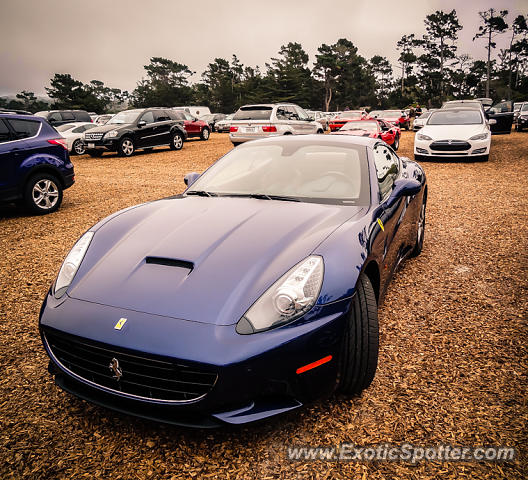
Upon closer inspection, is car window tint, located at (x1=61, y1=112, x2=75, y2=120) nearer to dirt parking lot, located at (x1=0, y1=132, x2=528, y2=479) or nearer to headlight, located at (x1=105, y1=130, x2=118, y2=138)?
headlight, located at (x1=105, y1=130, x2=118, y2=138)

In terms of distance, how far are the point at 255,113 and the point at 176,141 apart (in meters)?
4.95

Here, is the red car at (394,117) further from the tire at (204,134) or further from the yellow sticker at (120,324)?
the yellow sticker at (120,324)

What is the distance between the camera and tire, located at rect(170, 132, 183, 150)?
667 inches

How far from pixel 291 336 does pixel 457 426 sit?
1135mm

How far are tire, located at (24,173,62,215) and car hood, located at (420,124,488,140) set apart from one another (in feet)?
32.7

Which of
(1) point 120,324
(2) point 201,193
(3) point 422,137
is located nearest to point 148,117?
(3) point 422,137

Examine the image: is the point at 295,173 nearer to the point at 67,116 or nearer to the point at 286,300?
the point at 286,300

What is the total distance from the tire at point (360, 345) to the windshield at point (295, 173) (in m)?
0.84

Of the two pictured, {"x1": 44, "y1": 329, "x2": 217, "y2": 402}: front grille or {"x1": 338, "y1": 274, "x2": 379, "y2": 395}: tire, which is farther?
{"x1": 338, "y1": 274, "x2": 379, "y2": 395}: tire

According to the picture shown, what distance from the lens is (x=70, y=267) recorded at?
2.45m

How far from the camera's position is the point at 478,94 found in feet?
246

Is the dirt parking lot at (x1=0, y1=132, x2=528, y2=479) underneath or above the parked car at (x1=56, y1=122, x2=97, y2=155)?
underneath

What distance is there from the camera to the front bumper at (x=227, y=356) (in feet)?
5.81

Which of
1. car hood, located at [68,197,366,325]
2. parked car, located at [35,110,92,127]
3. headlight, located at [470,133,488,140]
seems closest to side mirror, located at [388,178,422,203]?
car hood, located at [68,197,366,325]
